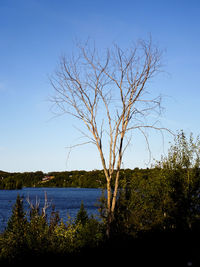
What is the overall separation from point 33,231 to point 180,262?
10.3 m

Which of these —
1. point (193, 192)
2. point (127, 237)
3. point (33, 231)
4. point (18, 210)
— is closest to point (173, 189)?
point (193, 192)

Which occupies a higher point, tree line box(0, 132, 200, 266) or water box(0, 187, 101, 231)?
tree line box(0, 132, 200, 266)

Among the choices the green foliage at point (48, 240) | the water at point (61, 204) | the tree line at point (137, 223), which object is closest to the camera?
the tree line at point (137, 223)

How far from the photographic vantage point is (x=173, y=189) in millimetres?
17281

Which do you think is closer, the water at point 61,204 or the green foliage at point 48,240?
the green foliage at point 48,240

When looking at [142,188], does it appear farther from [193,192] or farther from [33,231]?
[33,231]

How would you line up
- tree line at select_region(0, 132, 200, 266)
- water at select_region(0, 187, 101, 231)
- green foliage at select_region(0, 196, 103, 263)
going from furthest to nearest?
1. water at select_region(0, 187, 101, 231)
2. green foliage at select_region(0, 196, 103, 263)
3. tree line at select_region(0, 132, 200, 266)

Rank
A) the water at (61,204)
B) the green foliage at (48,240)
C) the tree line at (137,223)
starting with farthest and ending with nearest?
1. the water at (61,204)
2. the green foliage at (48,240)
3. the tree line at (137,223)

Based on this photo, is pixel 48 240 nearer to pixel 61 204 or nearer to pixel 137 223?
pixel 137 223

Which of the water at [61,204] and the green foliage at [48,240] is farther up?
the green foliage at [48,240]

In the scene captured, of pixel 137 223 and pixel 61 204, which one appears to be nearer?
pixel 137 223

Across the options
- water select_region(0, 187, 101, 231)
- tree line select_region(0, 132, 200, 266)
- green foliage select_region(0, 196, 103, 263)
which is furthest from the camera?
water select_region(0, 187, 101, 231)

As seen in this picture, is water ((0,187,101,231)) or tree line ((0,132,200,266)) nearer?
tree line ((0,132,200,266))

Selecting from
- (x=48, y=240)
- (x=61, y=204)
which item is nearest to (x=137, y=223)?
(x=48, y=240)
